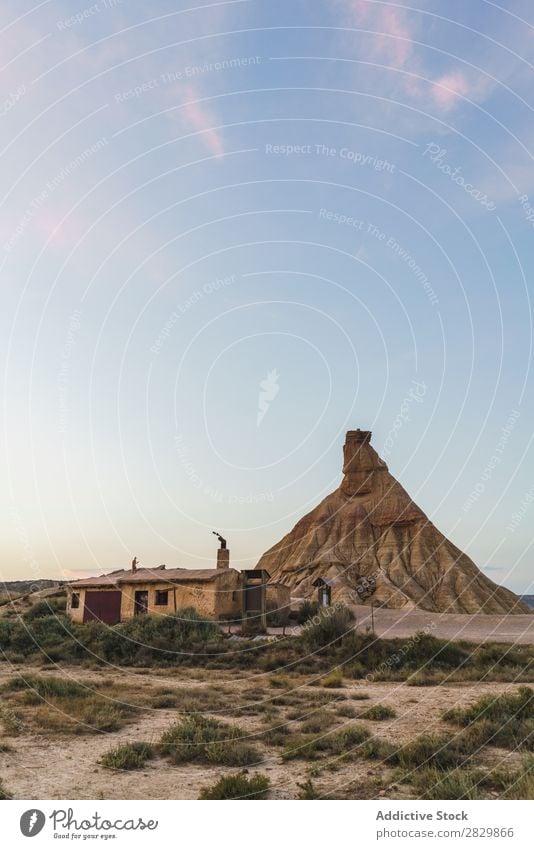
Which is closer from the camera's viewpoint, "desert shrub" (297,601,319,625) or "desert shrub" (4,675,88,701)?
"desert shrub" (4,675,88,701)

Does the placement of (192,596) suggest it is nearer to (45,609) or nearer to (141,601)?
(141,601)

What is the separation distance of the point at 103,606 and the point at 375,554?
1445 inches

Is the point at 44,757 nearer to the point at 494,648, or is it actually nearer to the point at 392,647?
the point at 392,647

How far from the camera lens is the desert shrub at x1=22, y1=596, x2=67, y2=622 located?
34219 mm

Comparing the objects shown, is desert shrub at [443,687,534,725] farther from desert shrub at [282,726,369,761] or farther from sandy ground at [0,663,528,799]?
desert shrub at [282,726,369,761]

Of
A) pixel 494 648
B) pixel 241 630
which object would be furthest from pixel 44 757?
pixel 241 630

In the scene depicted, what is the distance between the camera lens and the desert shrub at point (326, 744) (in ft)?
29.7

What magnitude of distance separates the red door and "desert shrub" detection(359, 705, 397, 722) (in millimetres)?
23873

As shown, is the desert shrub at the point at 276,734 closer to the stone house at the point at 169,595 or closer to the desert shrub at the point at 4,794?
the desert shrub at the point at 4,794

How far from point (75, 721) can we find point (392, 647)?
12.6 meters

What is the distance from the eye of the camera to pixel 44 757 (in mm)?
9172

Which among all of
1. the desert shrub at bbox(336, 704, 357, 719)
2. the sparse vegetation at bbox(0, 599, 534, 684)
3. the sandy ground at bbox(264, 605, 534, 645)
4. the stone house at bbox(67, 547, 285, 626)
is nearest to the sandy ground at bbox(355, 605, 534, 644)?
the sandy ground at bbox(264, 605, 534, 645)

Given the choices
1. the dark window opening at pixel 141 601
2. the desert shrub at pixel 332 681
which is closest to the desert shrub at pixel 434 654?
the desert shrub at pixel 332 681
